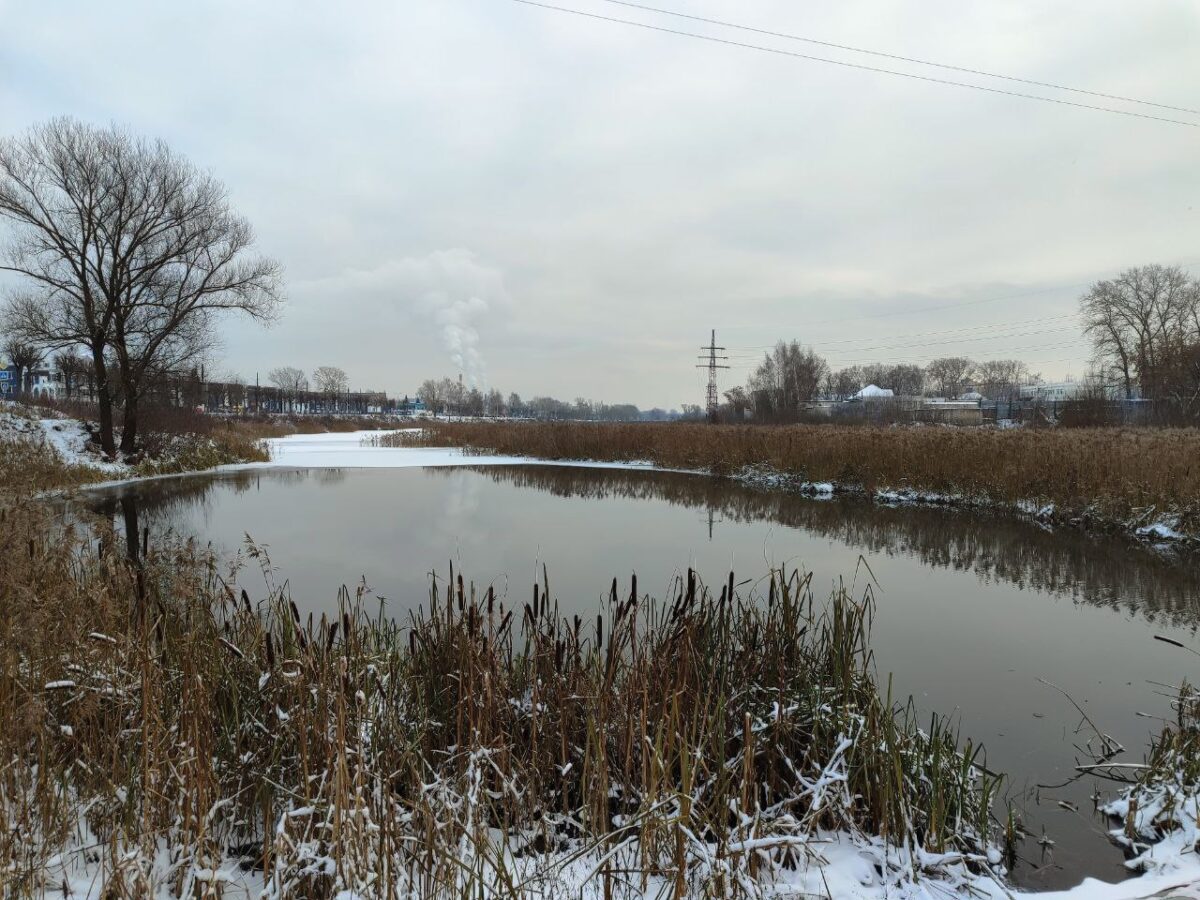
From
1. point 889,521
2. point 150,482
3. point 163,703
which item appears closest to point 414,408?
point 150,482

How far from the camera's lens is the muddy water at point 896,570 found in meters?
3.68

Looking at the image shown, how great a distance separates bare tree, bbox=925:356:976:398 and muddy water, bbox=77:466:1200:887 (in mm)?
83998

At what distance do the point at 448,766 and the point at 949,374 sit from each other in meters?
98.3

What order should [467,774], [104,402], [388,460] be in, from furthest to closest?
[388,460], [104,402], [467,774]

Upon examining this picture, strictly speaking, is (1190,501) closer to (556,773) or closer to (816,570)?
(816,570)

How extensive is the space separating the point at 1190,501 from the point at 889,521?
3982mm

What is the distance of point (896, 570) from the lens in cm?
764

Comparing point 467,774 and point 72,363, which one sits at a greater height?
point 72,363

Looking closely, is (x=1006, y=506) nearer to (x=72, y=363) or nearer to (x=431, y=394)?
(x=72, y=363)

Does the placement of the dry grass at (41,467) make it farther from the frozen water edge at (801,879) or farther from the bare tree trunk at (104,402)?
the frozen water edge at (801,879)

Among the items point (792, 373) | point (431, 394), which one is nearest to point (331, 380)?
point (431, 394)

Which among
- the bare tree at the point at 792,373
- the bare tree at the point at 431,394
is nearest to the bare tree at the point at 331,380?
the bare tree at the point at 431,394

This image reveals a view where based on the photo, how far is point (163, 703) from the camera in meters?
2.72

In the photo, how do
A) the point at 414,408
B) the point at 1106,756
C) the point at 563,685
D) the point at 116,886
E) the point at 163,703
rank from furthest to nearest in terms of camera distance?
the point at 414,408 → the point at 1106,756 → the point at 563,685 → the point at 163,703 → the point at 116,886
